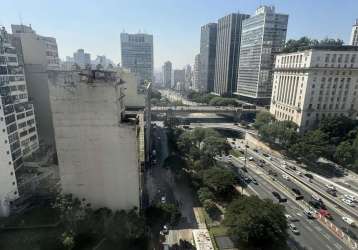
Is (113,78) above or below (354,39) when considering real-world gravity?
below

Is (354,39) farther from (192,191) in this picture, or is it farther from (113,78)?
(113,78)

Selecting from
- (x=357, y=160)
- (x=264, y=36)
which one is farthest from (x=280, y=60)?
(x=357, y=160)

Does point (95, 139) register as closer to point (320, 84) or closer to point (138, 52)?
point (320, 84)

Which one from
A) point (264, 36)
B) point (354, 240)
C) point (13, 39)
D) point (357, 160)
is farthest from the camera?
point (264, 36)

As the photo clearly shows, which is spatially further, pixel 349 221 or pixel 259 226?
pixel 349 221

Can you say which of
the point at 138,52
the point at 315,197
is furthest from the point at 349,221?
the point at 138,52

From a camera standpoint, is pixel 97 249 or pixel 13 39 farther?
pixel 13 39

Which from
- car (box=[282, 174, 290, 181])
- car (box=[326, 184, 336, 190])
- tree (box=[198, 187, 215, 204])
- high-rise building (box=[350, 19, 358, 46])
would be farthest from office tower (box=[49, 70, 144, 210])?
high-rise building (box=[350, 19, 358, 46])
